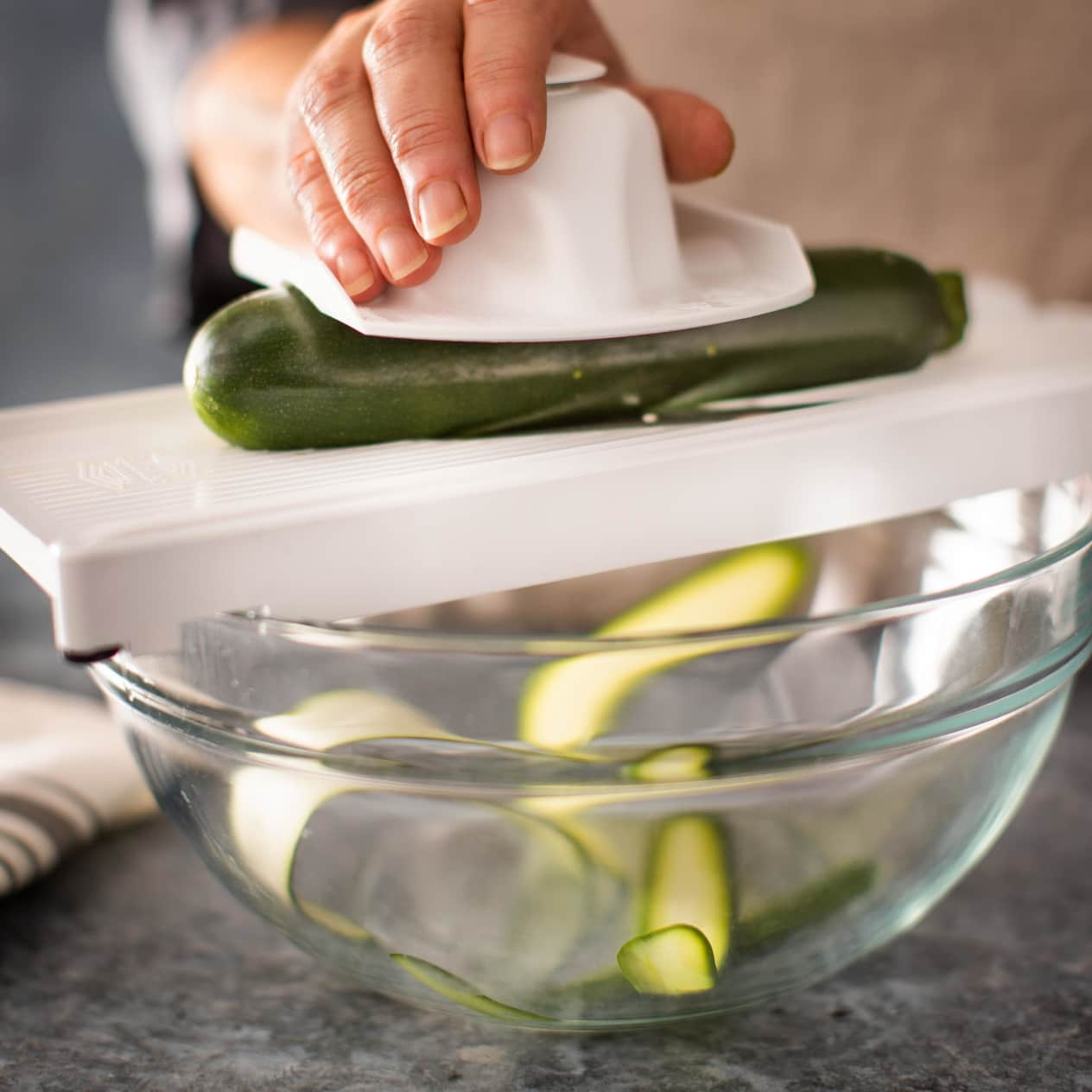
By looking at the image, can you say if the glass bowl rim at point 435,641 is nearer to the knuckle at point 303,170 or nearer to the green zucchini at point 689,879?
the green zucchini at point 689,879

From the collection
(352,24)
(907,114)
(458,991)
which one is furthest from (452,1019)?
(907,114)

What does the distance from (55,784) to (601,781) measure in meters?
0.37

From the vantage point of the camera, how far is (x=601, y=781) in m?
0.43

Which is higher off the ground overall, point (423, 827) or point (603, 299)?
point (603, 299)

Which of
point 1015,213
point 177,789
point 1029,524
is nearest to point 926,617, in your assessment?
point 1029,524

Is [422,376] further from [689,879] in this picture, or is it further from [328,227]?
[689,879]

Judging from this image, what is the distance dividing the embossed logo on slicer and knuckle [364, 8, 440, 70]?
0.18 metres

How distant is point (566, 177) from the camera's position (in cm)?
50

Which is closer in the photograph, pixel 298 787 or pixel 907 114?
pixel 298 787

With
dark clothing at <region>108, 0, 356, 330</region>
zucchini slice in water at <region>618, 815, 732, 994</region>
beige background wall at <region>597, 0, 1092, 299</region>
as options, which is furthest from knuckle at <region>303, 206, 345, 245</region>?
A: dark clothing at <region>108, 0, 356, 330</region>

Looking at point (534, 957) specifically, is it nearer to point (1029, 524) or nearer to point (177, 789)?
point (177, 789)

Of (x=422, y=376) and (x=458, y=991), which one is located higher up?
(x=422, y=376)

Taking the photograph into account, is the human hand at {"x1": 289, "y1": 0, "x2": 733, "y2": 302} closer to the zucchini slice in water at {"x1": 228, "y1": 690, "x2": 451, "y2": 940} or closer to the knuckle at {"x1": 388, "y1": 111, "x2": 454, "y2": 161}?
the knuckle at {"x1": 388, "y1": 111, "x2": 454, "y2": 161}

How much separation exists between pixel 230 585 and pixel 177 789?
12 centimetres
